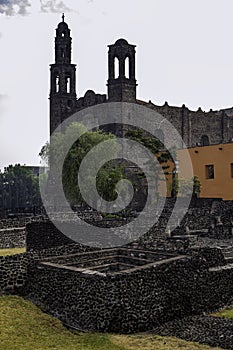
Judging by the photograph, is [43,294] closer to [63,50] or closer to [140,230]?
[140,230]

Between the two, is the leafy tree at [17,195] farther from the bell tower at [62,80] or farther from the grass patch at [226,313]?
the grass patch at [226,313]

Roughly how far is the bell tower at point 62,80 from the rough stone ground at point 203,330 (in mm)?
33546

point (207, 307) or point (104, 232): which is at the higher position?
point (104, 232)

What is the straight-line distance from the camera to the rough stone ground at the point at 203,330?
966 cm

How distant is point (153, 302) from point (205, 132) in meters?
36.2

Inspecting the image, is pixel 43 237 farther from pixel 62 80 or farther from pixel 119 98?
pixel 62 80

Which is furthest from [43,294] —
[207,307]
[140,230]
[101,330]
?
[140,230]

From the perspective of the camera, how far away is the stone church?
39.2 metres

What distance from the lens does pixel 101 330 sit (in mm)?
10344

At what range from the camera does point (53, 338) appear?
33.3ft

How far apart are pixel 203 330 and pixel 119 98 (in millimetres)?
29653

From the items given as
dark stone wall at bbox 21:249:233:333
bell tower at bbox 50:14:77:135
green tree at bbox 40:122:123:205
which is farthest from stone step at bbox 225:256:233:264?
bell tower at bbox 50:14:77:135

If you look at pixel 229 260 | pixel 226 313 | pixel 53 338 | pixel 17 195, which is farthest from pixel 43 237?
pixel 17 195

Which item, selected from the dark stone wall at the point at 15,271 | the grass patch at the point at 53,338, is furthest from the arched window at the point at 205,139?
the grass patch at the point at 53,338
